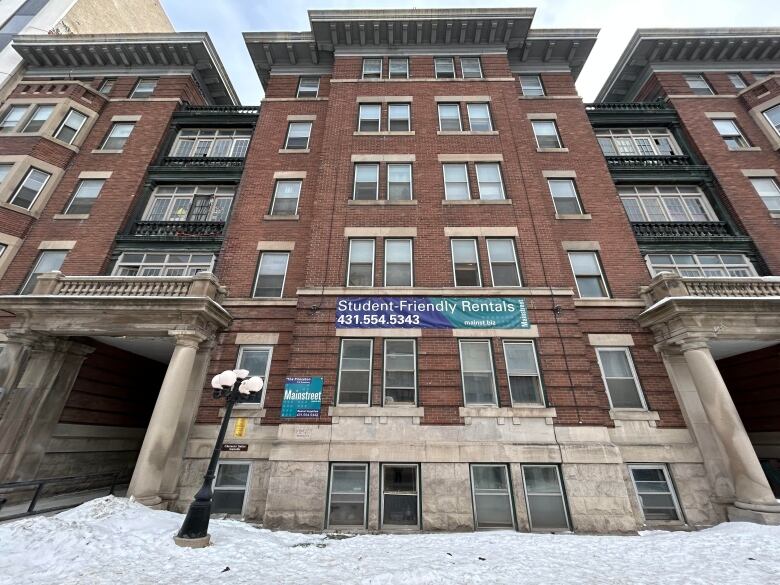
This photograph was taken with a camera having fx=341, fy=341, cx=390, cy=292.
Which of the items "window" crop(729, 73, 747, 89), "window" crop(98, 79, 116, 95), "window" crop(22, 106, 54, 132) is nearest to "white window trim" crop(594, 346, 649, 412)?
"window" crop(729, 73, 747, 89)

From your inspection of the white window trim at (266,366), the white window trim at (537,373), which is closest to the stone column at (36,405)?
the white window trim at (266,366)

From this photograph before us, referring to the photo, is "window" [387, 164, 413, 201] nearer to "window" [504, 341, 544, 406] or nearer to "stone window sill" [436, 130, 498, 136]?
"stone window sill" [436, 130, 498, 136]

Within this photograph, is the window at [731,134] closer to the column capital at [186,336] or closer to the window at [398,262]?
the window at [398,262]

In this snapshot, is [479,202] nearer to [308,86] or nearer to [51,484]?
[308,86]

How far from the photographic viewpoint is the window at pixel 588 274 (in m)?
13.4

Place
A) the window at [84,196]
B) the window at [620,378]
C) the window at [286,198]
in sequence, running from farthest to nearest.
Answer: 1. the window at [84,196]
2. the window at [286,198]
3. the window at [620,378]

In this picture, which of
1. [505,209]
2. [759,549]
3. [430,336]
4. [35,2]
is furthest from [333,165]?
[35,2]

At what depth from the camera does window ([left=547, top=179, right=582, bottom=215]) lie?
15195 millimetres

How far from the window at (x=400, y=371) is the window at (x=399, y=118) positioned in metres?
10.8

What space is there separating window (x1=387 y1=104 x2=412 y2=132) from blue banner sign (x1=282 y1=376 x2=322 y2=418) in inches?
490

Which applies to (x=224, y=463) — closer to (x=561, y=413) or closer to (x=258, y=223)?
(x=258, y=223)

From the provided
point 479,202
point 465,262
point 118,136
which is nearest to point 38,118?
point 118,136

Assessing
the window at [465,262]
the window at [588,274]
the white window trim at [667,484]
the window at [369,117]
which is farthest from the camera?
the window at [369,117]

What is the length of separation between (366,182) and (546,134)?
987 centimetres
